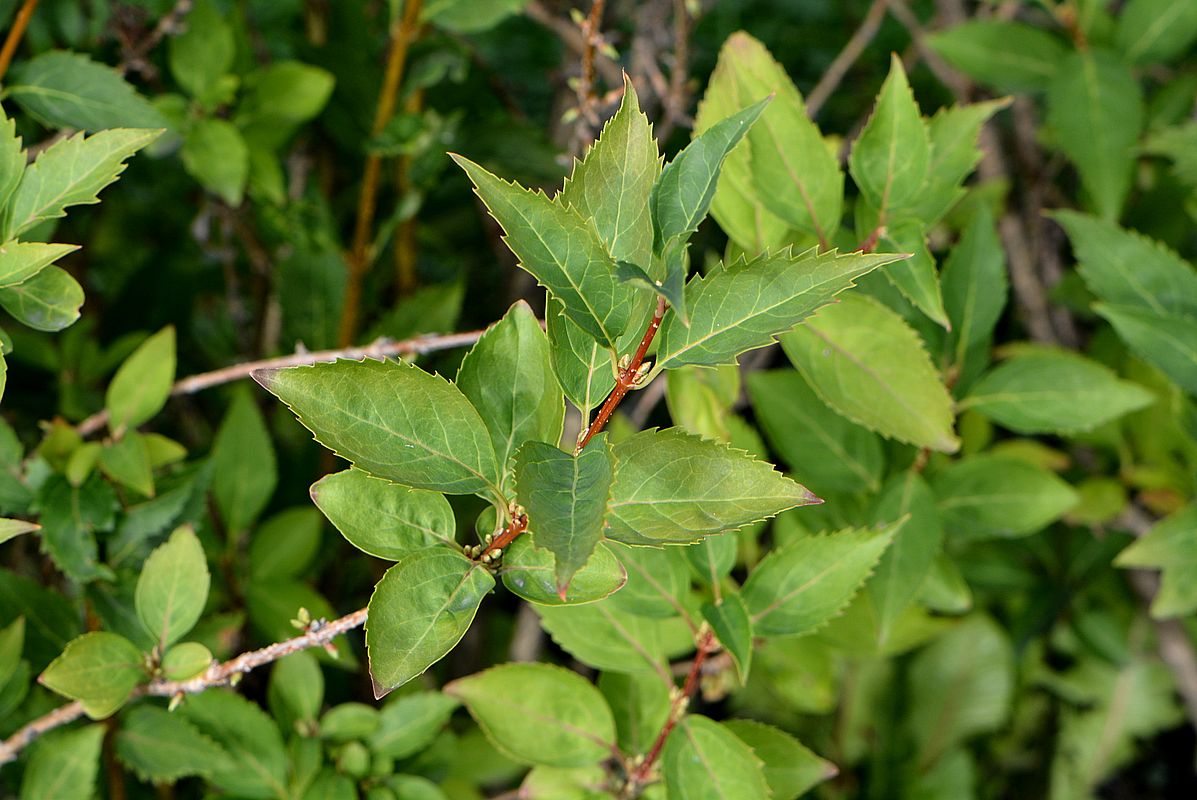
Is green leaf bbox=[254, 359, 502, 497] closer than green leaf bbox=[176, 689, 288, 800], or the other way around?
green leaf bbox=[254, 359, 502, 497]

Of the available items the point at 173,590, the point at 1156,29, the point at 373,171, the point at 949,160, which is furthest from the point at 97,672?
the point at 1156,29

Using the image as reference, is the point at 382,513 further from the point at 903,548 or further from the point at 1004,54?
the point at 1004,54

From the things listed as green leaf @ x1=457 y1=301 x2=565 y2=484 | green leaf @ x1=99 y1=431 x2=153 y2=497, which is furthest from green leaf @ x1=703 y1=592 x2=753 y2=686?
green leaf @ x1=99 y1=431 x2=153 y2=497

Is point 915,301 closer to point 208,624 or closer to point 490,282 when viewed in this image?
point 208,624

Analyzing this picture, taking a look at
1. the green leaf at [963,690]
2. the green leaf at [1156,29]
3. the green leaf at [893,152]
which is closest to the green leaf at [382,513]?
the green leaf at [893,152]

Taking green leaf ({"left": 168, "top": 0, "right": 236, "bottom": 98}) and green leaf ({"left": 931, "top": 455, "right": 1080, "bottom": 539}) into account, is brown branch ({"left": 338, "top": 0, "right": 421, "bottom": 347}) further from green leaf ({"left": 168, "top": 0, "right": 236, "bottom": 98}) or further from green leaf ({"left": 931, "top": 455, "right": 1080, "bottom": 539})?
green leaf ({"left": 931, "top": 455, "right": 1080, "bottom": 539})
